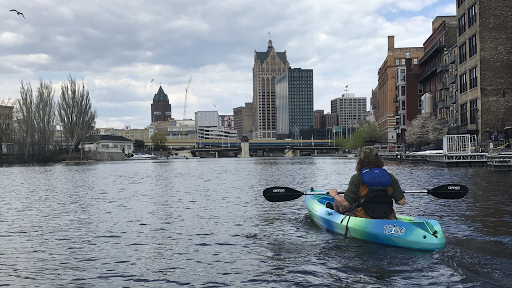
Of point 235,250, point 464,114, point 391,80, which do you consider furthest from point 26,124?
point 391,80

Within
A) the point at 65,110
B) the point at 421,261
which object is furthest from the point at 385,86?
the point at 421,261

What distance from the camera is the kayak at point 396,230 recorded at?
32.9 ft

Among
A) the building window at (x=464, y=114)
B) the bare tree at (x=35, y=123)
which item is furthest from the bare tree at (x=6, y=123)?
the building window at (x=464, y=114)

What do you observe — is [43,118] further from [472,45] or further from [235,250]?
[235,250]

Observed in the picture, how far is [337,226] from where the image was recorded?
39.9 feet

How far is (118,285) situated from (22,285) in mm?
1687

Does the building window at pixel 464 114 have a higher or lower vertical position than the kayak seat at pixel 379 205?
higher

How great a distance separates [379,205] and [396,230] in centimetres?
80

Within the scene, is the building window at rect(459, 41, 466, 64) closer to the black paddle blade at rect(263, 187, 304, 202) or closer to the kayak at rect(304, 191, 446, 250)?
the black paddle blade at rect(263, 187, 304, 202)

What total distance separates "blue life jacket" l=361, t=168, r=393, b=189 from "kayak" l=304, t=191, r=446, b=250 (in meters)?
0.78

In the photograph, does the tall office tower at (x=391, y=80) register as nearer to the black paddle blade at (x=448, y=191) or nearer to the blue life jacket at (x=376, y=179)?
the black paddle blade at (x=448, y=191)

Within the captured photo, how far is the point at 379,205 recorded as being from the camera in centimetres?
1102

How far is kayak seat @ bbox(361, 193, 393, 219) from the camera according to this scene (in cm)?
1094

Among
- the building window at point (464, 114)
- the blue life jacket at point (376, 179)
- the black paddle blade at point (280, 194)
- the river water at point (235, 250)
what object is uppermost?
the building window at point (464, 114)
